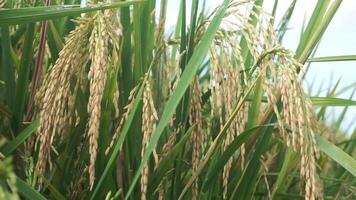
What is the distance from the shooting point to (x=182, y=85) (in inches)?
44.4

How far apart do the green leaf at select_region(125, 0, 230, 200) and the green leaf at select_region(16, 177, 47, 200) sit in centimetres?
16

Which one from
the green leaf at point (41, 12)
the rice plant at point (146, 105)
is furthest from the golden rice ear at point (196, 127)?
the green leaf at point (41, 12)

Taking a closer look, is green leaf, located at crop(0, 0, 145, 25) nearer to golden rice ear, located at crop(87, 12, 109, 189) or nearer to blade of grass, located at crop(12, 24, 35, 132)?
golden rice ear, located at crop(87, 12, 109, 189)

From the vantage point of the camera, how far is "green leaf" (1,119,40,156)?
4.20 feet

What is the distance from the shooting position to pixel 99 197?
1321 mm

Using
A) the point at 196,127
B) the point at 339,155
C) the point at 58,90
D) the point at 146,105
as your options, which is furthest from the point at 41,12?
the point at 339,155

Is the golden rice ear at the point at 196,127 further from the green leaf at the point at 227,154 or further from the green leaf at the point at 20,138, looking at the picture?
the green leaf at the point at 20,138

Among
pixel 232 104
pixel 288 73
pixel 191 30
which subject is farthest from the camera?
pixel 191 30

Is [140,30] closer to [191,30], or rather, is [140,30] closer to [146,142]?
[191,30]

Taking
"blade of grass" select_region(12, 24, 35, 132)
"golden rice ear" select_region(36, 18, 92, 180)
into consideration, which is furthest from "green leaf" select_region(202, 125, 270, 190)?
"blade of grass" select_region(12, 24, 35, 132)

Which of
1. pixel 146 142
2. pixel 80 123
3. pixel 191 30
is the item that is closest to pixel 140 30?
pixel 191 30

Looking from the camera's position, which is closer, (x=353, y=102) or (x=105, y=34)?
(x=105, y=34)

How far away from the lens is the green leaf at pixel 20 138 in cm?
128

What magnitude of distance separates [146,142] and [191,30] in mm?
334
